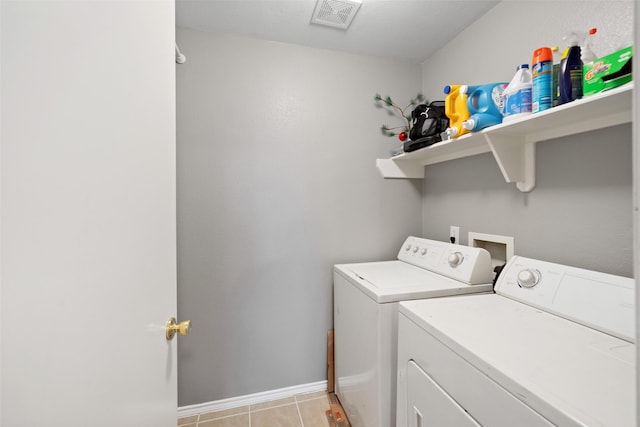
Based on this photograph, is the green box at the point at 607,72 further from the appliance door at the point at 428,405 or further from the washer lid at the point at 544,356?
the appliance door at the point at 428,405

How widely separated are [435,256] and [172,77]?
159 centimetres

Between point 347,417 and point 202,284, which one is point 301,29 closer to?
point 202,284

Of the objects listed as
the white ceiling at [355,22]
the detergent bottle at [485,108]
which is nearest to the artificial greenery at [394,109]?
the white ceiling at [355,22]

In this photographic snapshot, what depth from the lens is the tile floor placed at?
1619mm

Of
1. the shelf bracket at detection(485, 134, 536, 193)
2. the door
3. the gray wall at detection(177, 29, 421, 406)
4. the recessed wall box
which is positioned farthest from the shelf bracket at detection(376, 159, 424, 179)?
the door

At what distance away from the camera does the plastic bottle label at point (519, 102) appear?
105 cm

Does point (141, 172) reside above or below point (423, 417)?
above

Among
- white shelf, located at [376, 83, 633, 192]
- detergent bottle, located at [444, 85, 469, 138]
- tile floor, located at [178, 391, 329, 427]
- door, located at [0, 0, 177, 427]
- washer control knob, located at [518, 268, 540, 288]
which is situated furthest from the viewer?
tile floor, located at [178, 391, 329, 427]

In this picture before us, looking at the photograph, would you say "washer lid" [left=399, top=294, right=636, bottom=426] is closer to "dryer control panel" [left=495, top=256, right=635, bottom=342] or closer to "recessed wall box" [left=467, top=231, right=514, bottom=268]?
"dryer control panel" [left=495, top=256, right=635, bottom=342]

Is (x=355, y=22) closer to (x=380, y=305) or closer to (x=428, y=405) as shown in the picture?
(x=380, y=305)

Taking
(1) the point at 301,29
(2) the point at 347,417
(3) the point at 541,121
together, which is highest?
(1) the point at 301,29

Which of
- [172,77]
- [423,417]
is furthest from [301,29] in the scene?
[423,417]

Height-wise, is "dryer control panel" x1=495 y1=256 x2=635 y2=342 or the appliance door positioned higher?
"dryer control panel" x1=495 y1=256 x2=635 y2=342

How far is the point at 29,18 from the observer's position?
33cm
